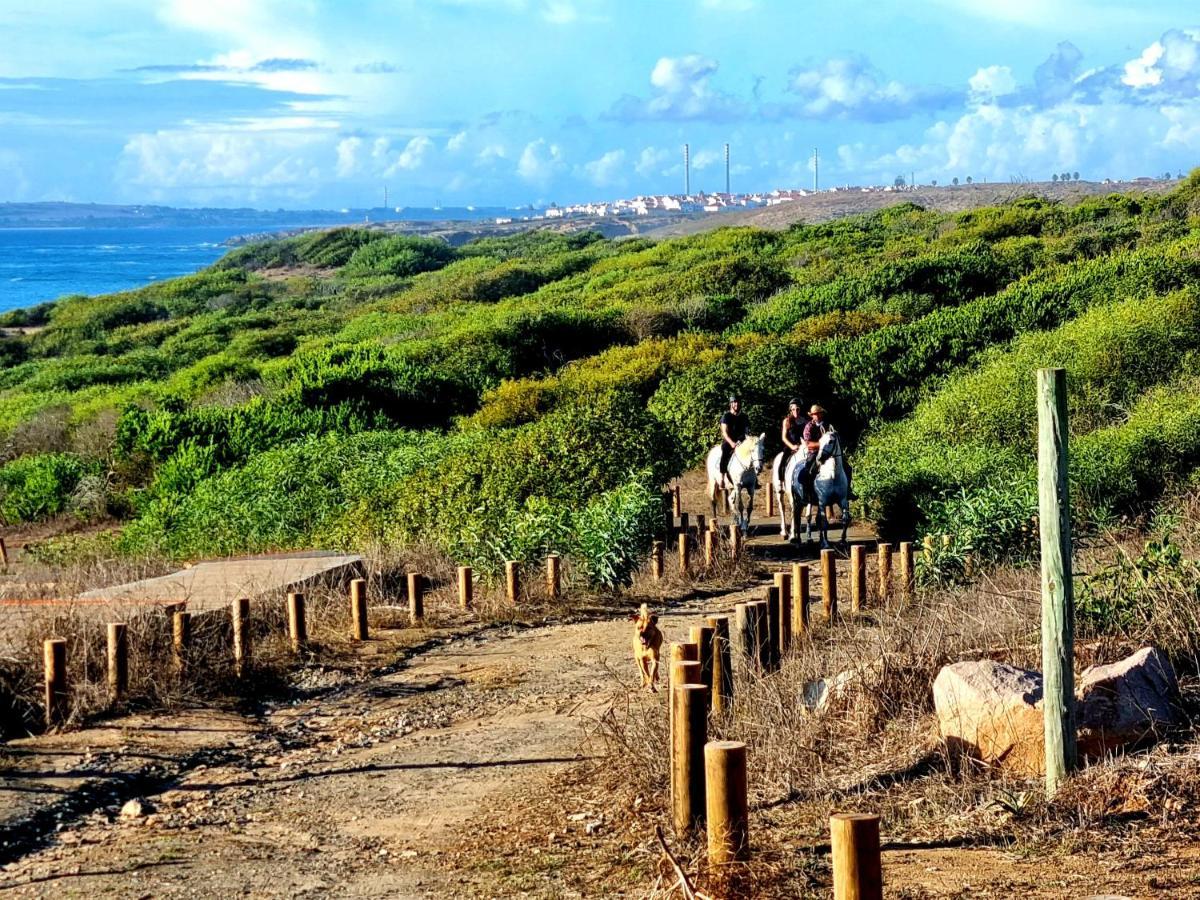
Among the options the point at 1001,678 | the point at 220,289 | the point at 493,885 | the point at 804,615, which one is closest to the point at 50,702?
the point at 493,885

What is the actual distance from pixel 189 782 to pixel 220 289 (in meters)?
69.0

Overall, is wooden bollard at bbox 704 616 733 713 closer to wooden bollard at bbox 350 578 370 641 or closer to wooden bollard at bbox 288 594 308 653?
wooden bollard at bbox 288 594 308 653

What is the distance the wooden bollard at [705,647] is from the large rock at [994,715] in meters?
1.26

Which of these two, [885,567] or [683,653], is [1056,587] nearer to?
[683,653]

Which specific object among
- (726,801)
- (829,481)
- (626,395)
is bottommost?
(726,801)

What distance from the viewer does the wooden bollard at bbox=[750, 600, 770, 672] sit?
29.6 ft

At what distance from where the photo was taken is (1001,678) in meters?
7.74

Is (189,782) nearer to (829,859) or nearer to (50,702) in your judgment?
(50,702)

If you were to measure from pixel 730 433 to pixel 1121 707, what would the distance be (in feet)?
38.6

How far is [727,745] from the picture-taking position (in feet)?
20.0

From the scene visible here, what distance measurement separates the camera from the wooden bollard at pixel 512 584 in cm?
1365

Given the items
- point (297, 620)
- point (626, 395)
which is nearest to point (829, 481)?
point (626, 395)

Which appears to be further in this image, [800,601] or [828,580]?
[828,580]

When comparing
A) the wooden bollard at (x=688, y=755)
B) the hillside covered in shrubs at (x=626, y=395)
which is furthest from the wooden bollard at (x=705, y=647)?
the hillside covered in shrubs at (x=626, y=395)
